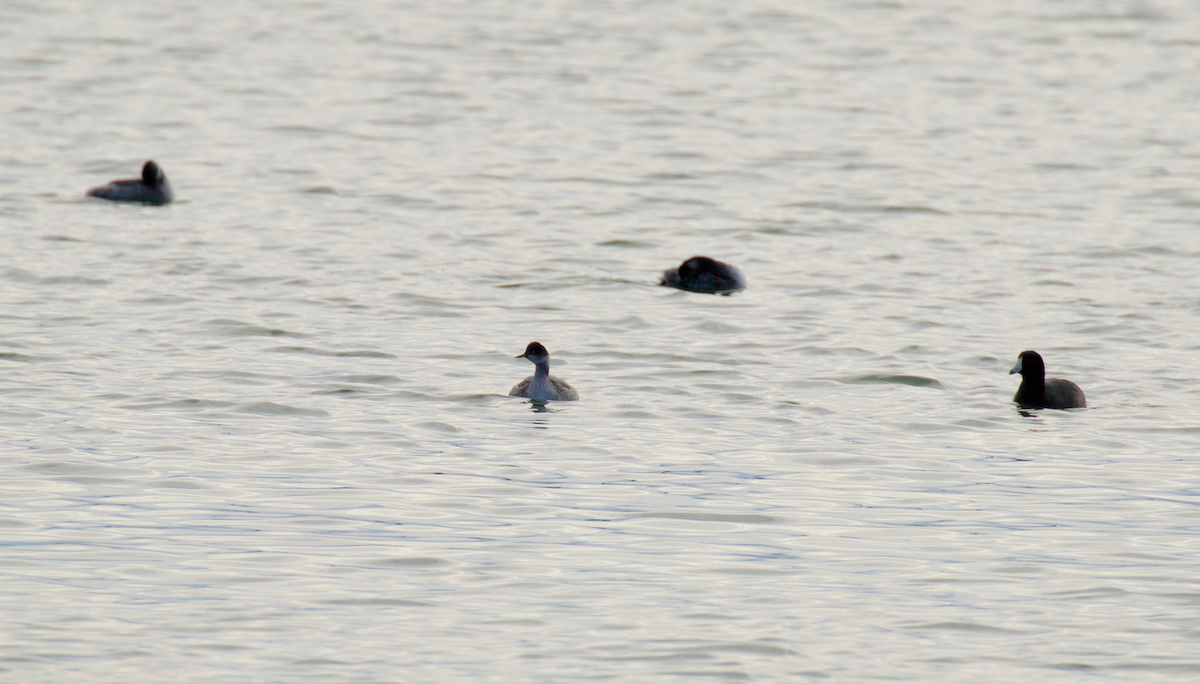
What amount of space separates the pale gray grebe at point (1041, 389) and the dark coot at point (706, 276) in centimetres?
562

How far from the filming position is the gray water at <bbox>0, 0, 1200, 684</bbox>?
991 cm

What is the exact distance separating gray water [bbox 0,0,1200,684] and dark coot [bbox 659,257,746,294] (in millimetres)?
197

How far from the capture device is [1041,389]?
1520 centimetres

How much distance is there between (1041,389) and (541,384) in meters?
4.49

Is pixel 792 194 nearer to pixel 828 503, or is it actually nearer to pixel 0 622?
pixel 828 503

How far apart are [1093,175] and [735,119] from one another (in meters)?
7.48

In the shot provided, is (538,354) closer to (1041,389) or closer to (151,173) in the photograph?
(1041,389)

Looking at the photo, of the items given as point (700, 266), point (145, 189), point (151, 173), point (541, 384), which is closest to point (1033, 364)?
point (541, 384)

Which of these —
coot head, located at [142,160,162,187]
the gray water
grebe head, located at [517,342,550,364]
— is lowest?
the gray water

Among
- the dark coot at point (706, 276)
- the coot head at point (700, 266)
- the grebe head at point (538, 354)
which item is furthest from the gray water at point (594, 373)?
the grebe head at point (538, 354)

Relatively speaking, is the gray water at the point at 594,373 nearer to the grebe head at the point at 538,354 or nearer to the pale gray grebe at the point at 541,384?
the pale gray grebe at the point at 541,384

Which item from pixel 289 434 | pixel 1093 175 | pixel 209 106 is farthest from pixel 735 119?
pixel 289 434

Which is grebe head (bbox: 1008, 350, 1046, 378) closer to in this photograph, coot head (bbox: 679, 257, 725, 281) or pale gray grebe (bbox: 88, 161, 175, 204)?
coot head (bbox: 679, 257, 725, 281)

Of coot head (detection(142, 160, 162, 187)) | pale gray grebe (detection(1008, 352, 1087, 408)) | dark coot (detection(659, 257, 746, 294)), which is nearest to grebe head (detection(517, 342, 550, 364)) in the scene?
pale gray grebe (detection(1008, 352, 1087, 408))
